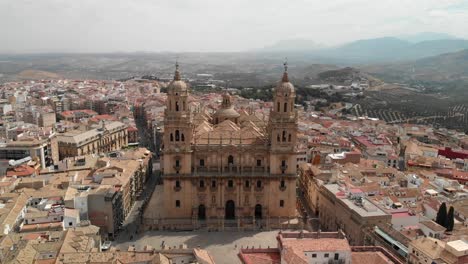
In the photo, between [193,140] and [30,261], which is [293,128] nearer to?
[193,140]

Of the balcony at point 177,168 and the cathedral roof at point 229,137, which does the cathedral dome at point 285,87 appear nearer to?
the cathedral roof at point 229,137

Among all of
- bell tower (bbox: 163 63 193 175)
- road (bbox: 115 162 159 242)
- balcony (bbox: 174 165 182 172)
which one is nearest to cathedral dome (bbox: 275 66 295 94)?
bell tower (bbox: 163 63 193 175)

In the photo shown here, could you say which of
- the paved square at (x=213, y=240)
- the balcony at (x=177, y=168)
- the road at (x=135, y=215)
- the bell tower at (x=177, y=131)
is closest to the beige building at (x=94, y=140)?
the road at (x=135, y=215)

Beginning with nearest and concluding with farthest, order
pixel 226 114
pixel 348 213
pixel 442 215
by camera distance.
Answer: pixel 442 215, pixel 348 213, pixel 226 114

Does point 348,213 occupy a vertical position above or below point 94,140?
below

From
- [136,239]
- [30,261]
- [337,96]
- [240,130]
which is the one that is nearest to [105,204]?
[136,239]

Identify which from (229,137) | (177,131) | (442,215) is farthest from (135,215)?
(442,215)

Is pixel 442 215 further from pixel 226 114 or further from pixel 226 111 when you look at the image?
pixel 226 111
